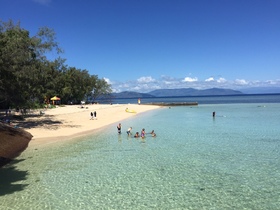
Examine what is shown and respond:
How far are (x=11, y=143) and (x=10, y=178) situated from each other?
8.21 m

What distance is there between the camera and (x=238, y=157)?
20.8 meters

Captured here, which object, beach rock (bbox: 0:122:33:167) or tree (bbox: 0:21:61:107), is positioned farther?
tree (bbox: 0:21:61:107)

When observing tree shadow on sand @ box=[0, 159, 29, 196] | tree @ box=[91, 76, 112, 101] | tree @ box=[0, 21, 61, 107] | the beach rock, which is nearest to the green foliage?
tree @ box=[0, 21, 61, 107]

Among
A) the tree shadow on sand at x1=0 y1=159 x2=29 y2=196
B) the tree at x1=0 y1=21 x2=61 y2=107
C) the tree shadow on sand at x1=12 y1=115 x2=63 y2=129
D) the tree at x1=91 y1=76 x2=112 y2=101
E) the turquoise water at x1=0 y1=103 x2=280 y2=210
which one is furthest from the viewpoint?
the tree at x1=91 y1=76 x2=112 y2=101

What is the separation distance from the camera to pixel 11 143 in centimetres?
2355

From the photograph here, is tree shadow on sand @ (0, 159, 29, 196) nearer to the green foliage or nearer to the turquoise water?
the turquoise water

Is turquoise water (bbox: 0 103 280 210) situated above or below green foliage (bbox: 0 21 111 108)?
below

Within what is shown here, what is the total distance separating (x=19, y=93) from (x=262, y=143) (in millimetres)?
27305

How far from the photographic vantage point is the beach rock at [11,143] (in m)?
20.6

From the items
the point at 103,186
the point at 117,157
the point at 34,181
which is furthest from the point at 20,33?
the point at 103,186

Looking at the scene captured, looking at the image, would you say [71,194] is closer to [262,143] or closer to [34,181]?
[34,181]

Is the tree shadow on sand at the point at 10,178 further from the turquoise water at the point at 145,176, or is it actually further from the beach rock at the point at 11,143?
the beach rock at the point at 11,143

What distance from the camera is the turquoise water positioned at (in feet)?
41.0

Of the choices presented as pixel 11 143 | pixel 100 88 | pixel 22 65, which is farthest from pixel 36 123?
pixel 100 88
